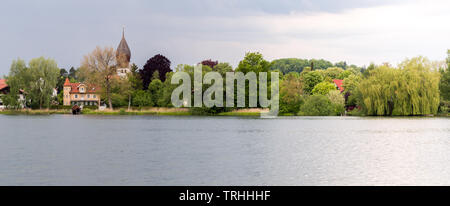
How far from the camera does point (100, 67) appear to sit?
80.0 meters

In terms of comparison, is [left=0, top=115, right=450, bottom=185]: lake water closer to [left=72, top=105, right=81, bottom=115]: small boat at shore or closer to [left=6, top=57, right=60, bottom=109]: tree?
[left=6, top=57, right=60, bottom=109]: tree

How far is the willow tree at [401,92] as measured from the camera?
59500 millimetres

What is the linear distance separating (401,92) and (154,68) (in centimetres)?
4913

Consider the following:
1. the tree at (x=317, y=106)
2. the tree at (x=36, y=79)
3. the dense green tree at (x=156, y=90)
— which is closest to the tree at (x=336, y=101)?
the tree at (x=317, y=106)

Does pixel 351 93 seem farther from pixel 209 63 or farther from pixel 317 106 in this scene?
pixel 209 63

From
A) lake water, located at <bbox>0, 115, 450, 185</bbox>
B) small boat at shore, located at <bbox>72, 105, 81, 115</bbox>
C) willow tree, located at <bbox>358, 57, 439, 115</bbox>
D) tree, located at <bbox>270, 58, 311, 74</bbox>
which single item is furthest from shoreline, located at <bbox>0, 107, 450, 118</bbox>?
tree, located at <bbox>270, 58, 311, 74</bbox>

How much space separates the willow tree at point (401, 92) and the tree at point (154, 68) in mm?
44825

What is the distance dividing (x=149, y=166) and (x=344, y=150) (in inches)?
415

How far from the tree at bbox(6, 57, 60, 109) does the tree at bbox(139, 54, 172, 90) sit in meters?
17.9

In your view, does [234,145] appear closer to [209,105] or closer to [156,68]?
[209,105]

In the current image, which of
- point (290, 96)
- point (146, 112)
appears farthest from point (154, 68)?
point (290, 96)

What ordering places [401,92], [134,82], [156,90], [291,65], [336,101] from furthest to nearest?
[291,65]
[134,82]
[156,90]
[336,101]
[401,92]

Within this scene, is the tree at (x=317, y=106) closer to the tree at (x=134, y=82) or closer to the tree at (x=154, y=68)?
the tree at (x=134, y=82)
